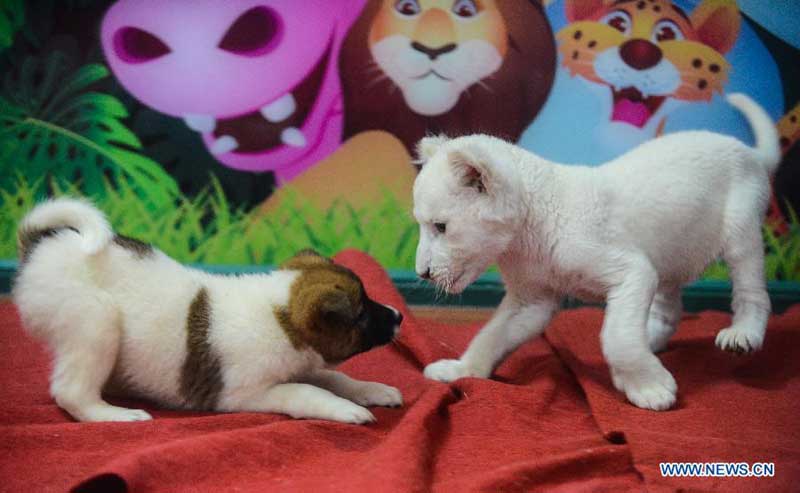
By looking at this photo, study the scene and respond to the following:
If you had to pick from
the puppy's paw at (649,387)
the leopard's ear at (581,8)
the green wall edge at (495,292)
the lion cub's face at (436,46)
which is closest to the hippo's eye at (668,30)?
the leopard's ear at (581,8)

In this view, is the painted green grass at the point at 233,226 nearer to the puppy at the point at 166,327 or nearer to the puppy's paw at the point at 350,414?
the puppy at the point at 166,327

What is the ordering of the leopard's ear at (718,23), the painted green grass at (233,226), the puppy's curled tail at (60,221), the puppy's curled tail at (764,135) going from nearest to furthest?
the puppy's curled tail at (60,221) < the puppy's curled tail at (764,135) < the leopard's ear at (718,23) < the painted green grass at (233,226)

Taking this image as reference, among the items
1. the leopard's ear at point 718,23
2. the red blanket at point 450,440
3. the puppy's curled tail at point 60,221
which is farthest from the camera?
the leopard's ear at point 718,23

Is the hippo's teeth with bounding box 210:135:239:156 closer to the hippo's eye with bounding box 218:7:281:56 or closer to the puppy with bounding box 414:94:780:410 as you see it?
the hippo's eye with bounding box 218:7:281:56

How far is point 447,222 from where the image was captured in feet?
7.77

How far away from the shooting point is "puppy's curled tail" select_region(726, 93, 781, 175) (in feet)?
9.77

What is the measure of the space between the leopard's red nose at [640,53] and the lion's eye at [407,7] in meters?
1.04

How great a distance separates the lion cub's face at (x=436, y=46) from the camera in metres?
3.80

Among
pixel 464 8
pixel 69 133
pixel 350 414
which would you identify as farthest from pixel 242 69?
pixel 350 414

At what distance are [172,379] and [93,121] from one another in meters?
2.25

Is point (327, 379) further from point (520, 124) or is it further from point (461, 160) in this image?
point (520, 124)

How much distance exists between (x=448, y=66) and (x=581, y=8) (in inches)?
28.3

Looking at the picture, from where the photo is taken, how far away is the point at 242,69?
3.89 metres

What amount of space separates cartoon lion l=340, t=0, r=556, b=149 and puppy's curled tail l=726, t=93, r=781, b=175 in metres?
0.91
